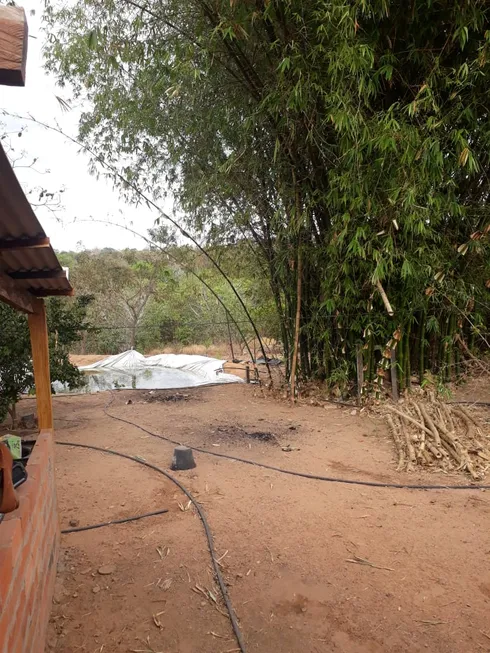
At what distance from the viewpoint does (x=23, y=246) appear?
1.37 m

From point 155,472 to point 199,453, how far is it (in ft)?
1.73

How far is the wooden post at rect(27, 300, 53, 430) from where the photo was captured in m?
2.37

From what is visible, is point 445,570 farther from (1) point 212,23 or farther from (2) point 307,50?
(1) point 212,23

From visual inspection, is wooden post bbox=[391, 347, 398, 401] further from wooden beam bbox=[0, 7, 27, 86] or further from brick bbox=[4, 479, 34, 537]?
wooden beam bbox=[0, 7, 27, 86]

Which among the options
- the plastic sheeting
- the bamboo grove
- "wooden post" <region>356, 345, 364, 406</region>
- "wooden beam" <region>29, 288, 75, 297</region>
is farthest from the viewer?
the plastic sheeting

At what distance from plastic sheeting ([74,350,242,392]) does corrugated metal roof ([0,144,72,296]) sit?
5217mm

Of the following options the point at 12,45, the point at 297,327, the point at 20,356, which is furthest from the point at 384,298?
the point at 12,45

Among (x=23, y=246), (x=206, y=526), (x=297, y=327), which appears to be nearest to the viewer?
(x=23, y=246)

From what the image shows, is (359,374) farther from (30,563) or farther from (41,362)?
(30,563)

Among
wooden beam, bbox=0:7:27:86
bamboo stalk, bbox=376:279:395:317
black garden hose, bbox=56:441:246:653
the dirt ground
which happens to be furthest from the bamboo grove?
wooden beam, bbox=0:7:27:86

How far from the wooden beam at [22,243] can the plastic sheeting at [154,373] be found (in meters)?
5.97

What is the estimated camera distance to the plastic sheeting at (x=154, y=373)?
24.7 ft

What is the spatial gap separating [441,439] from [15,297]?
314 centimetres

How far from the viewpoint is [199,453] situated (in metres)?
3.84
